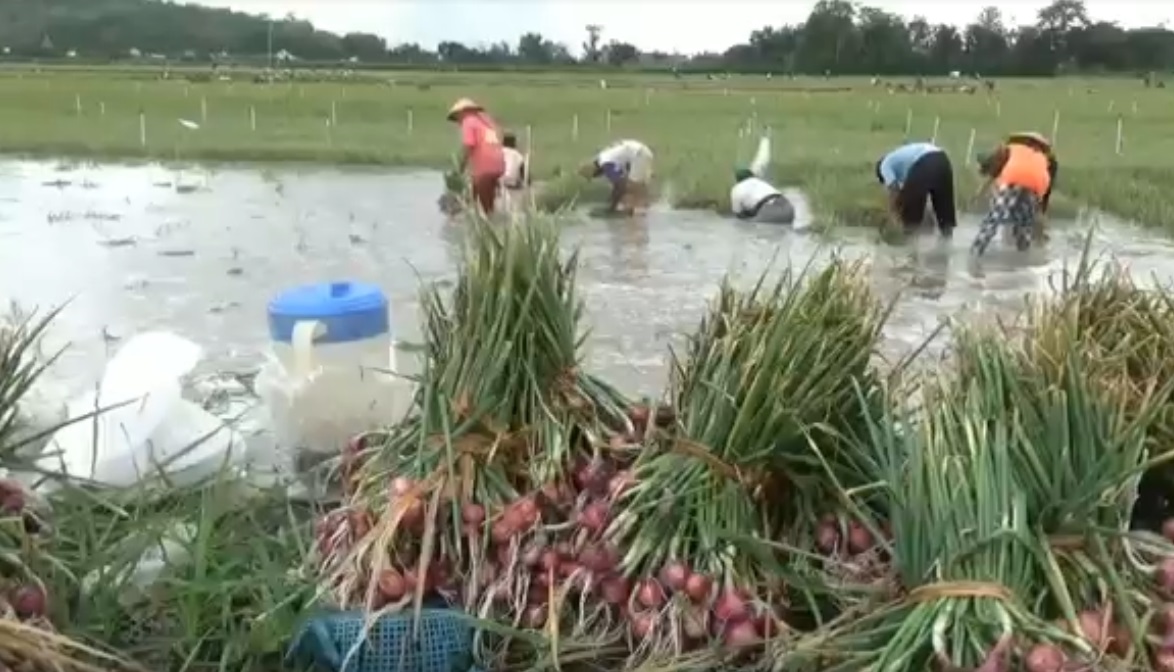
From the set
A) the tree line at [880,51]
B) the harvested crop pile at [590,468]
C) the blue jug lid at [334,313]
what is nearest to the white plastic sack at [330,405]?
the blue jug lid at [334,313]

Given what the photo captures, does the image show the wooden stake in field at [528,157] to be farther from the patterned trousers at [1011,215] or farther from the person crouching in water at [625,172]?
the patterned trousers at [1011,215]

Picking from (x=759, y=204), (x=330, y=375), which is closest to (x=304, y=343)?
(x=330, y=375)

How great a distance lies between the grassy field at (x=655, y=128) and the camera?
14633 mm

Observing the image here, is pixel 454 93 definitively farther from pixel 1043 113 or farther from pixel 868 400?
pixel 868 400

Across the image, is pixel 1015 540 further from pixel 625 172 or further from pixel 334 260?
pixel 625 172

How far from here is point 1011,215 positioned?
10.5m

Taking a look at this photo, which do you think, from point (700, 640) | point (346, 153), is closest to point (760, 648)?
point (700, 640)

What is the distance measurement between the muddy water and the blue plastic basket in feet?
8.16

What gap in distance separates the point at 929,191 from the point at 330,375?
7655mm

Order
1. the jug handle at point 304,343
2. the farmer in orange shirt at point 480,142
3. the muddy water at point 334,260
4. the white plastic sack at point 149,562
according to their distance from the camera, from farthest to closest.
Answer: the farmer in orange shirt at point 480,142, the muddy water at point 334,260, the jug handle at point 304,343, the white plastic sack at point 149,562

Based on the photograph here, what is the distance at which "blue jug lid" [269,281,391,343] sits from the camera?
429 cm

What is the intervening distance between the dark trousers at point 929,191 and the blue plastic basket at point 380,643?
28.1ft

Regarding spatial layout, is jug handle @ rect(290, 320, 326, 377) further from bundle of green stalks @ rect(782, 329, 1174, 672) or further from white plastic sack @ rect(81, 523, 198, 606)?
bundle of green stalks @ rect(782, 329, 1174, 672)

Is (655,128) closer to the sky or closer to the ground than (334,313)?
closer to the ground
